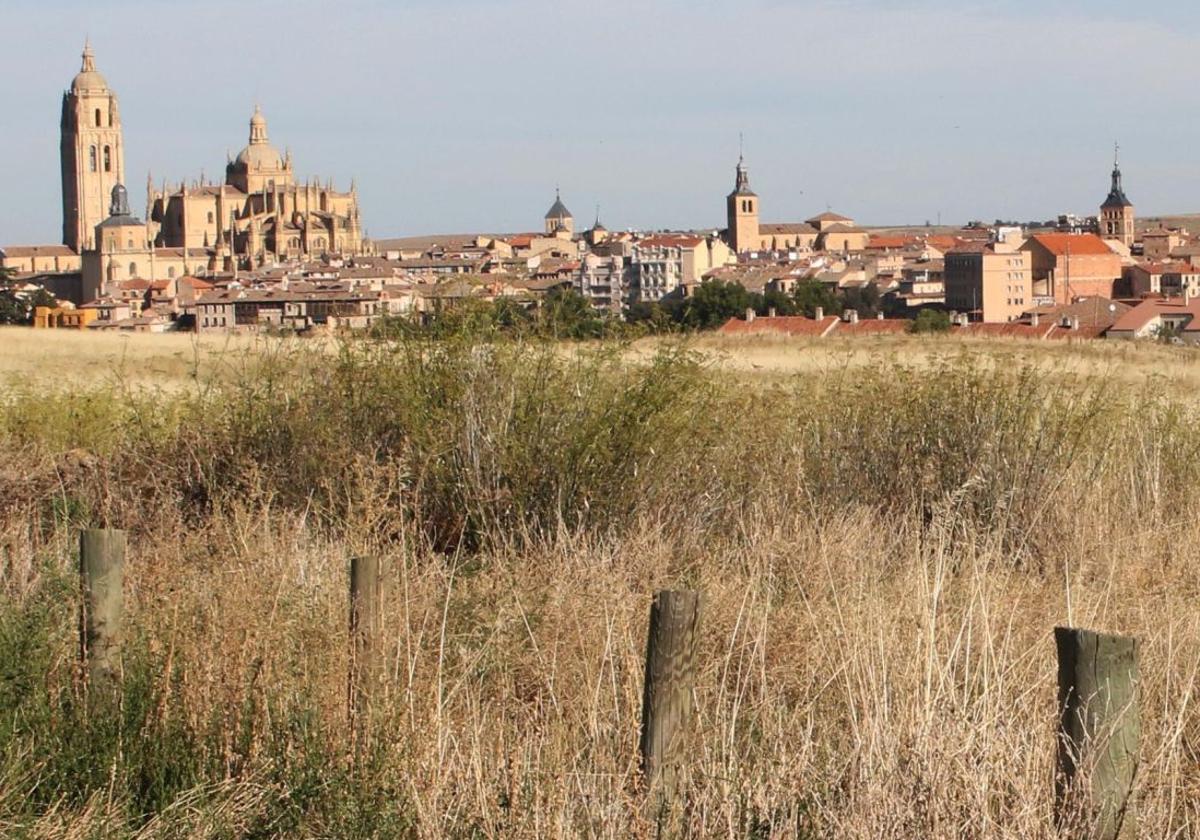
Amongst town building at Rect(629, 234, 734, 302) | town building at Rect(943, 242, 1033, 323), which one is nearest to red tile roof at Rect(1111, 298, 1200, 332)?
town building at Rect(943, 242, 1033, 323)

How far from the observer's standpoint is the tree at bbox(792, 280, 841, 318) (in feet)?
277

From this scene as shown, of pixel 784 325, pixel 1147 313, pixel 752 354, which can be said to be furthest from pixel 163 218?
pixel 752 354

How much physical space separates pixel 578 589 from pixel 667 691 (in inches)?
79.4

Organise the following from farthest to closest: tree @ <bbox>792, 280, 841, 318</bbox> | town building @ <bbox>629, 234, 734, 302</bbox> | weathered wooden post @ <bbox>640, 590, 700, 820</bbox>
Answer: town building @ <bbox>629, 234, 734, 302</bbox> → tree @ <bbox>792, 280, 841, 318</bbox> → weathered wooden post @ <bbox>640, 590, 700, 820</bbox>

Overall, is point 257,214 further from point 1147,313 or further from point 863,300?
point 1147,313

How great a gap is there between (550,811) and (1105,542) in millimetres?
4173

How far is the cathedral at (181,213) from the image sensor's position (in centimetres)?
14362

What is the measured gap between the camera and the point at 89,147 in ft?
540

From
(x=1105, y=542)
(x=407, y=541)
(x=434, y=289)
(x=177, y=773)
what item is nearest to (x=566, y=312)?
(x=434, y=289)

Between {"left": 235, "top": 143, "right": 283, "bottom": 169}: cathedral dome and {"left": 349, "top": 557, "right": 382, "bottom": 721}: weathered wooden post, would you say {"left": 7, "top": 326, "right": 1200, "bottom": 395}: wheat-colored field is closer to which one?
{"left": 349, "top": 557, "right": 382, "bottom": 721}: weathered wooden post

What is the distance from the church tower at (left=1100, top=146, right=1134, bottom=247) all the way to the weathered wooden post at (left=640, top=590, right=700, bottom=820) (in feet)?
539

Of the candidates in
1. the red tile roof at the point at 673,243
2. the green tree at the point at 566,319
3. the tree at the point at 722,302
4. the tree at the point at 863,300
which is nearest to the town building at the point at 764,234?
the red tile roof at the point at 673,243

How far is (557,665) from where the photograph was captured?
18.2 ft

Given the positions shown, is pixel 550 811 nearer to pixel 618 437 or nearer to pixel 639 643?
pixel 639 643
